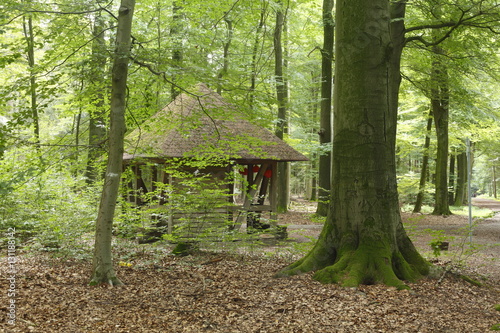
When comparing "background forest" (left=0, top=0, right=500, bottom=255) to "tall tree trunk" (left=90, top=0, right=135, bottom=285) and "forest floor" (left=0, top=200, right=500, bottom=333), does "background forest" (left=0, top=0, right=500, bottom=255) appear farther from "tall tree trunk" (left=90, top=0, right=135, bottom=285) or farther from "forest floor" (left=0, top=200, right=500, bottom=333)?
"forest floor" (left=0, top=200, right=500, bottom=333)

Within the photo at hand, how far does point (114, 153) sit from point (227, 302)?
95.2 inches

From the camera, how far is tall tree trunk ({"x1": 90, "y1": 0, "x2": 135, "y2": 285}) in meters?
5.50

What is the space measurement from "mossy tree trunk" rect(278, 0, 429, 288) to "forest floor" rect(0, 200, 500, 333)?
0.40 metres

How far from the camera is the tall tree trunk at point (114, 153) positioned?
18.0 ft

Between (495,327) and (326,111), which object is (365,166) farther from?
(326,111)

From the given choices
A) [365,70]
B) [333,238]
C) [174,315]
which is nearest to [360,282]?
[333,238]

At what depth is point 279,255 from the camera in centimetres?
845

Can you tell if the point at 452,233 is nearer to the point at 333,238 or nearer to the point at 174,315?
the point at 333,238

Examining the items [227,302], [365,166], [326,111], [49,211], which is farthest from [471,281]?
[326,111]

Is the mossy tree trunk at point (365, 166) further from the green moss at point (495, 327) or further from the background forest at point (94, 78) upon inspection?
the green moss at point (495, 327)

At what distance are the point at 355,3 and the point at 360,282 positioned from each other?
3.84 meters

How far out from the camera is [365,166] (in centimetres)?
577

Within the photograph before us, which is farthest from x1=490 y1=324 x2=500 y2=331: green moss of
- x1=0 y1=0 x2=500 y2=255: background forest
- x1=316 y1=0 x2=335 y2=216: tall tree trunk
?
x1=316 y1=0 x2=335 y2=216: tall tree trunk

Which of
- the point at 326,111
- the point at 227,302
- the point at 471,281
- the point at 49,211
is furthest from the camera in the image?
the point at 326,111
